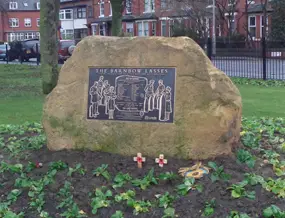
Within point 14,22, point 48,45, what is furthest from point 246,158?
point 14,22

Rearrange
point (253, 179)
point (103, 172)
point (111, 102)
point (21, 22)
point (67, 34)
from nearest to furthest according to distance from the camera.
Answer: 1. point (253, 179)
2. point (103, 172)
3. point (111, 102)
4. point (67, 34)
5. point (21, 22)

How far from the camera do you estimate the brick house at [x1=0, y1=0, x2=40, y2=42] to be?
280ft

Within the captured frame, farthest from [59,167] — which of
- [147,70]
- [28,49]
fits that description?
[28,49]

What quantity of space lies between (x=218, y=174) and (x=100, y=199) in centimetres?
→ 123

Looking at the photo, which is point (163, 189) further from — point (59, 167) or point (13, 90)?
point (13, 90)

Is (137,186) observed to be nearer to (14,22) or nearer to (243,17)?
(243,17)

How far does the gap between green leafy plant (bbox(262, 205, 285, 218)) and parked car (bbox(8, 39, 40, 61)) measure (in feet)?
117

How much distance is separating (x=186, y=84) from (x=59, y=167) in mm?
1687

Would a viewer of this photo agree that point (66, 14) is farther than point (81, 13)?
Yes

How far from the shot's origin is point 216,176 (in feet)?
17.3

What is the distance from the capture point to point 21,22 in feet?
287

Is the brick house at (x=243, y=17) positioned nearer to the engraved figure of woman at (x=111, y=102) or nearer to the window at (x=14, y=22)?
the engraved figure of woman at (x=111, y=102)

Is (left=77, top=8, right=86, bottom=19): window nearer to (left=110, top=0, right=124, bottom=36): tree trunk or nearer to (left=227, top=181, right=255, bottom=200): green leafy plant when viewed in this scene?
(left=110, top=0, right=124, bottom=36): tree trunk

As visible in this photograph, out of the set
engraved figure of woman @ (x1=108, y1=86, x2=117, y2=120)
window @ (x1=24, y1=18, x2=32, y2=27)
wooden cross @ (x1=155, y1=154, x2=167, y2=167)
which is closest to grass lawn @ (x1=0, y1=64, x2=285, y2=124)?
engraved figure of woman @ (x1=108, y1=86, x2=117, y2=120)
